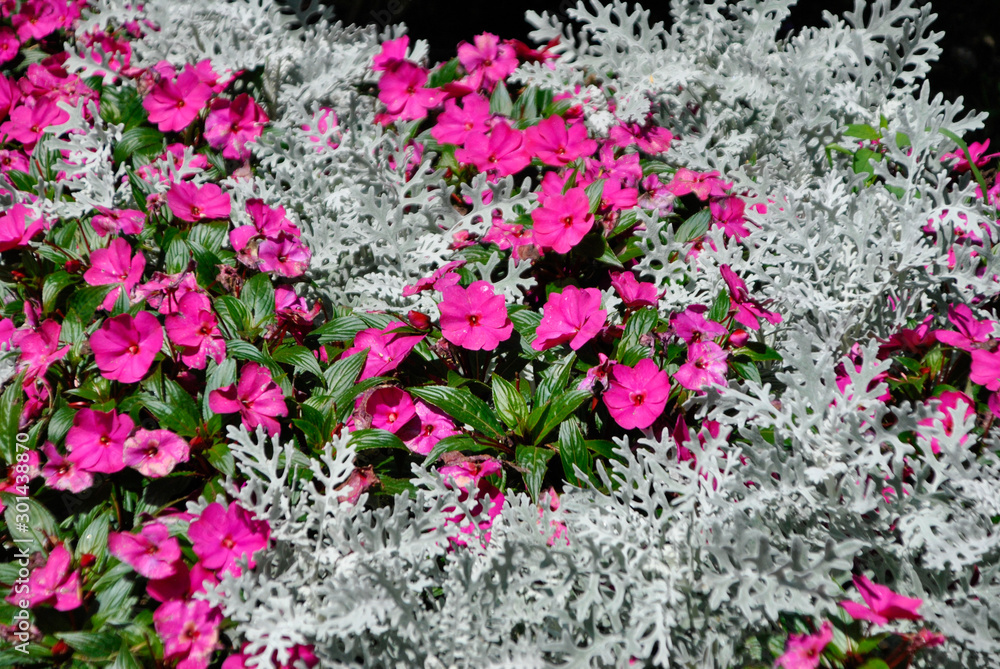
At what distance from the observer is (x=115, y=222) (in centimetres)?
184

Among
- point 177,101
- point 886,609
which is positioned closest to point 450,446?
point 886,609

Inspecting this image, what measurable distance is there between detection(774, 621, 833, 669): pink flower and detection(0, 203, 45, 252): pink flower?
188cm

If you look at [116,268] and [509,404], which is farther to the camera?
→ [116,268]

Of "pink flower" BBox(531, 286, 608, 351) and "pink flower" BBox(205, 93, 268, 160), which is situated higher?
"pink flower" BBox(205, 93, 268, 160)

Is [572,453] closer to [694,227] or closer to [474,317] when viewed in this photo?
[474,317]

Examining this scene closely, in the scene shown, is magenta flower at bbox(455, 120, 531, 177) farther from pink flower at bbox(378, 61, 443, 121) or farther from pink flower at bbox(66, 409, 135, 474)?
pink flower at bbox(66, 409, 135, 474)

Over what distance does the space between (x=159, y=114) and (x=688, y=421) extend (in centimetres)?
172

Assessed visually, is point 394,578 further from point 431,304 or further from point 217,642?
point 431,304

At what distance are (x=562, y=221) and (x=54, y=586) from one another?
1.25 metres

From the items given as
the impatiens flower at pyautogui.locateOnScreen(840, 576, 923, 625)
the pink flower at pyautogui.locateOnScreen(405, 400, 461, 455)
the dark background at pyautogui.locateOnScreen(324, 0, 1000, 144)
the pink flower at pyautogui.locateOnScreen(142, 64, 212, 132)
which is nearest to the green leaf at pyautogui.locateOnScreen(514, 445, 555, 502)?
the pink flower at pyautogui.locateOnScreen(405, 400, 461, 455)

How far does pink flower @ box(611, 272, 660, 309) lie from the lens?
5.34 ft

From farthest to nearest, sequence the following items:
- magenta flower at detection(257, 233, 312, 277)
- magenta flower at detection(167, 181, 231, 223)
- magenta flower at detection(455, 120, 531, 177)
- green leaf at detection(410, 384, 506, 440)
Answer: magenta flower at detection(455, 120, 531, 177) → magenta flower at detection(167, 181, 231, 223) → magenta flower at detection(257, 233, 312, 277) → green leaf at detection(410, 384, 506, 440)

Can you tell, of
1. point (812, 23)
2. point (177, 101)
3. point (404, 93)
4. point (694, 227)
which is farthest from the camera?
point (812, 23)

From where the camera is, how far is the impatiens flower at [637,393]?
4.61 feet
